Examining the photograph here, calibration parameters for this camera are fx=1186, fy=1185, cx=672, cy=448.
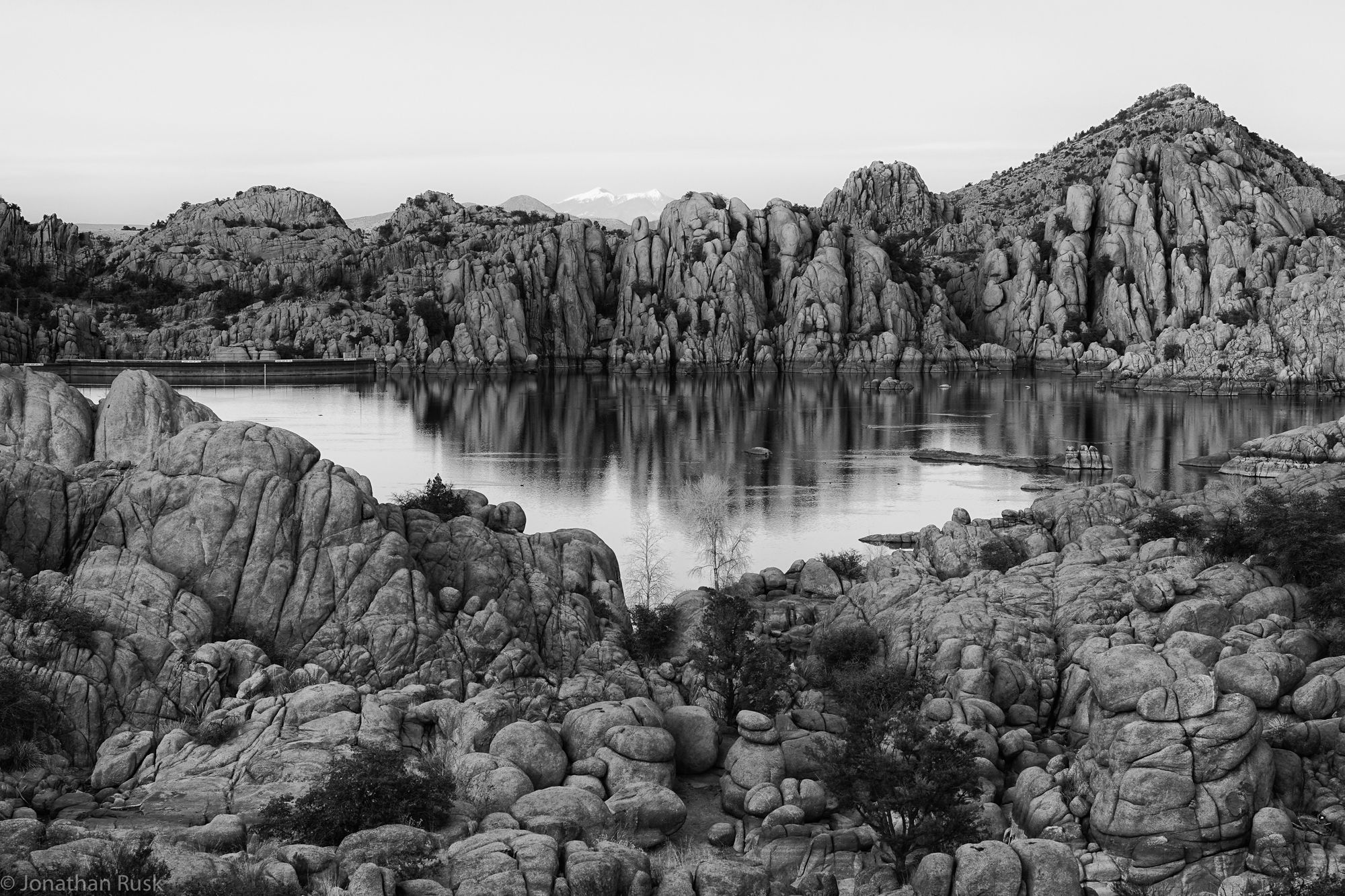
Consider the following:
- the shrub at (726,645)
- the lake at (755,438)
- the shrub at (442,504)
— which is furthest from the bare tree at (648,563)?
the shrub at (442,504)

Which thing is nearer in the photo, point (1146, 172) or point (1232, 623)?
point (1232, 623)

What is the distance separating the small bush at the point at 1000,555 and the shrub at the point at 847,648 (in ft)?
29.7

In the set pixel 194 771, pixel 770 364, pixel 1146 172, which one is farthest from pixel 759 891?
pixel 1146 172

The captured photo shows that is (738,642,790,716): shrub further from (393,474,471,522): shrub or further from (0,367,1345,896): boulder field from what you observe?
(393,474,471,522): shrub

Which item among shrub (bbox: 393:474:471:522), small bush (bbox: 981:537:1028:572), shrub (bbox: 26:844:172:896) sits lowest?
shrub (bbox: 26:844:172:896)

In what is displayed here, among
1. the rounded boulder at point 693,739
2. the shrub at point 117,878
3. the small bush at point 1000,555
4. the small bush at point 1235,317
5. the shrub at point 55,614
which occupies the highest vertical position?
the small bush at point 1235,317

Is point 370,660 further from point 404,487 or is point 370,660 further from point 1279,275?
point 1279,275

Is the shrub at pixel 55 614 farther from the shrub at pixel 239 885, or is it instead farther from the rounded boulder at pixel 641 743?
the rounded boulder at pixel 641 743

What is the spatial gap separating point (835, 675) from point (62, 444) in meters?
29.6

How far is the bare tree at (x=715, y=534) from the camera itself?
5647 cm

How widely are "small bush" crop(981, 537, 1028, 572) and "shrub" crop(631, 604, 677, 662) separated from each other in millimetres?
13154

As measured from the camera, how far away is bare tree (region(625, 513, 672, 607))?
169ft

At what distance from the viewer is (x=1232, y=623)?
36219mm

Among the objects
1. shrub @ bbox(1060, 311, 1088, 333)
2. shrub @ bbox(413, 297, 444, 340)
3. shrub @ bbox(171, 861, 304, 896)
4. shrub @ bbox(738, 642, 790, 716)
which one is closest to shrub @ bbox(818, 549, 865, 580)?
shrub @ bbox(738, 642, 790, 716)
